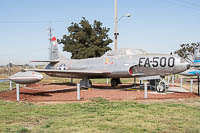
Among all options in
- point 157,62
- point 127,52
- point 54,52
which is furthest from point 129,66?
point 54,52

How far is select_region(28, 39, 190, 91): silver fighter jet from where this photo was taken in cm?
1255

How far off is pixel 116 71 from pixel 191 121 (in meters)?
8.88

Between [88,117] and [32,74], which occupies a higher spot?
[32,74]

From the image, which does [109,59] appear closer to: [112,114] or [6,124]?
[112,114]

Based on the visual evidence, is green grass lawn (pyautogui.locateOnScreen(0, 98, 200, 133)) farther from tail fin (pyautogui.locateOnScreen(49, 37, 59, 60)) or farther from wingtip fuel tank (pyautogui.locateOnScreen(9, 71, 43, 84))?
tail fin (pyautogui.locateOnScreen(49, 37, 59, 60))

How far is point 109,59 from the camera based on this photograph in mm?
15625

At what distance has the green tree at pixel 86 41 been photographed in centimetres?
4100

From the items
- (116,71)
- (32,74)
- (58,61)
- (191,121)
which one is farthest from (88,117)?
(58,61)

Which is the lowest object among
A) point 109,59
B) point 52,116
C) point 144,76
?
point 52,116

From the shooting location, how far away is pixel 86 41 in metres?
43.7

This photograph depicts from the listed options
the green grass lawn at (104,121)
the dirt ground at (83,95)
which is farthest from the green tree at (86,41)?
the green grass lawn at (104,121)

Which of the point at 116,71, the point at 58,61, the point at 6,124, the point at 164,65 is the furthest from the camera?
the point at 58,61

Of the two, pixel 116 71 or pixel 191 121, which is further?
pixel 116 71

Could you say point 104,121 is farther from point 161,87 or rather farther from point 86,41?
point 86,41
